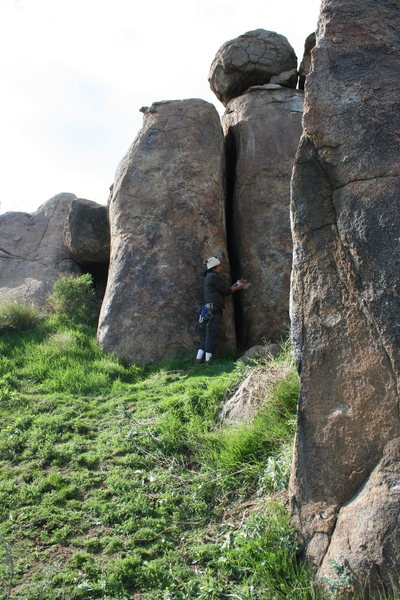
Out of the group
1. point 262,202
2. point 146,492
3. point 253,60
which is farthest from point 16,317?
point 253,60

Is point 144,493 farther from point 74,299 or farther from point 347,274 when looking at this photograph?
point 74,299

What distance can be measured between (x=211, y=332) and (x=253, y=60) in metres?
6.46

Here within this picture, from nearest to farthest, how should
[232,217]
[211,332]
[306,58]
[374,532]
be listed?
[374,532] < [211,332] < [232,217] < [306,58]

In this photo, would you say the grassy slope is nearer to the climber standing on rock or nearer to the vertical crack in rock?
the climber standing on rock

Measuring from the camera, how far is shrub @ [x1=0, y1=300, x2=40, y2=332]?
36.6 ft

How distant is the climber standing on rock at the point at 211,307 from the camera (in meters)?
9.38

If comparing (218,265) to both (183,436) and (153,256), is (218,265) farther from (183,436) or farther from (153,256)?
(183,436)

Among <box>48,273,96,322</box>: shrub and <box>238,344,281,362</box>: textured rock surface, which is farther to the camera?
<box>48,273,96,322</box>: shrub

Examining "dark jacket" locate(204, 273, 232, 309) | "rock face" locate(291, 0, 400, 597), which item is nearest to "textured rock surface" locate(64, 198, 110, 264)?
"dark jacket" locate(204, 273, 232, 309)

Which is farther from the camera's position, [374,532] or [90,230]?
[90,230]

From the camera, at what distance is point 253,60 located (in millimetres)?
12883

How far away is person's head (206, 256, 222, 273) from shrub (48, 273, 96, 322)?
272 centimetres

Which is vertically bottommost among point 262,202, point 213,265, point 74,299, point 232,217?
point 74,299

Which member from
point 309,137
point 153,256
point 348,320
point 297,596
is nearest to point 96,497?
point 297,596
